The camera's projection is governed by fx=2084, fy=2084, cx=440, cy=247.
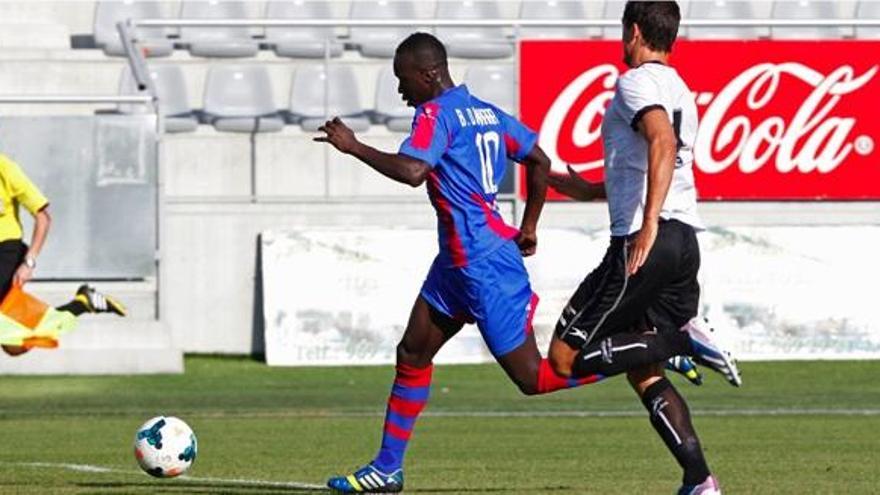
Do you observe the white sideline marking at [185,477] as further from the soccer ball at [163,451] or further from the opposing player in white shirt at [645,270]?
the opposing player in white shirt at [645,270]

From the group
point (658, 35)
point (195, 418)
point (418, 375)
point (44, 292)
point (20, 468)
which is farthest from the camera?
point (44, 292)

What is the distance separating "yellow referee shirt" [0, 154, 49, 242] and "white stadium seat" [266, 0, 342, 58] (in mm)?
8755

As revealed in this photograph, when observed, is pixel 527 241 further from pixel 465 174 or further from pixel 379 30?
pixel 379 30

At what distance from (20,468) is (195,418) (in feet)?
15.3

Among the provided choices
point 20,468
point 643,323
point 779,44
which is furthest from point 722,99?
point 643,323

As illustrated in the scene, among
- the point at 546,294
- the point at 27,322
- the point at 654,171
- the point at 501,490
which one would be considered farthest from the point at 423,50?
the point at 546,294

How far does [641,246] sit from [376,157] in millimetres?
1226

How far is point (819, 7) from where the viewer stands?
89.8ft

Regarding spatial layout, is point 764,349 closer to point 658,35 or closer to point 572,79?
point 572,79

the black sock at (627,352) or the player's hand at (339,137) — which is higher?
the player's hand at (339,137)

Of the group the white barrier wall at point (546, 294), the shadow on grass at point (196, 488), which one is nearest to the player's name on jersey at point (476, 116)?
the shadow on grass at point (196, 488)

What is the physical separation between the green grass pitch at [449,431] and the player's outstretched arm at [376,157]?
176 cm

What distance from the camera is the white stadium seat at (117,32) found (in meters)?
25.1

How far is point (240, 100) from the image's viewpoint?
24.5 m
